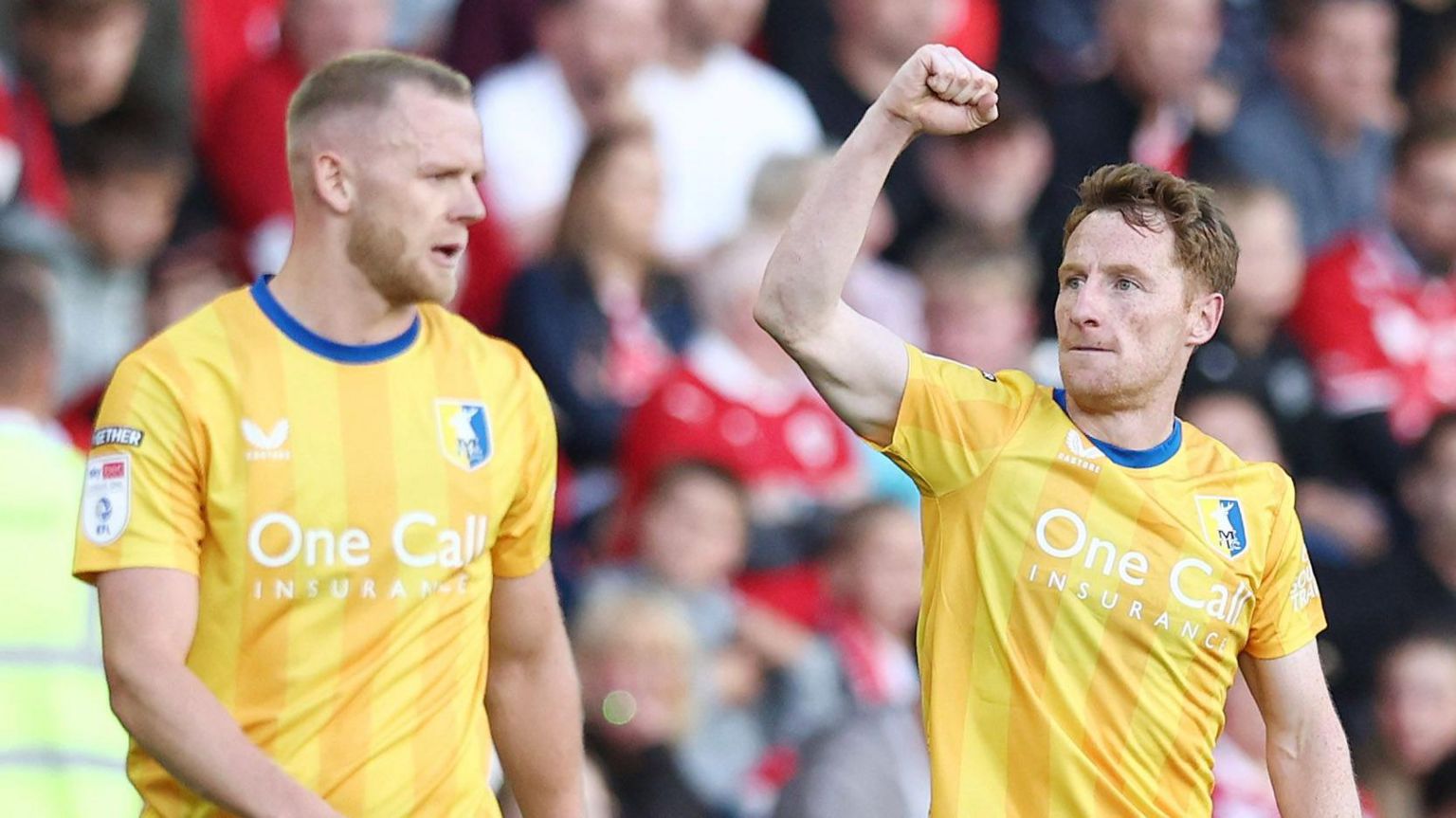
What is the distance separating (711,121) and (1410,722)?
3365 millimetres

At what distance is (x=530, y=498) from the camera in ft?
12.7

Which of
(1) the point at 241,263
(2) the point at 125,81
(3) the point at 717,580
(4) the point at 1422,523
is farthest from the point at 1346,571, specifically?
(2) the point at 125,81

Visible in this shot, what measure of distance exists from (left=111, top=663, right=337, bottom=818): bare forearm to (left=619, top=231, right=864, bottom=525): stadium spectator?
3771mm

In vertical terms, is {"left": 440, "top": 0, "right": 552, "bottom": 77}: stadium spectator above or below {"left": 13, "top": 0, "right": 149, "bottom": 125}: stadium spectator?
above

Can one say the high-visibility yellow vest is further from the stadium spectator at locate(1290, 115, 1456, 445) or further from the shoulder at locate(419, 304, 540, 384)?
the stadium spectator at locate(1290, 115, 1456, 445)

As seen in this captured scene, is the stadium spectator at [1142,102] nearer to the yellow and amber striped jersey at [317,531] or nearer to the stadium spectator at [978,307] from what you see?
the stadium spectator at [978,307]

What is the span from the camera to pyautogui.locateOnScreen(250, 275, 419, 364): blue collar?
12.0 feet

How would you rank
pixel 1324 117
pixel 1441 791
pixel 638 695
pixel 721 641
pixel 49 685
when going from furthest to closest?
pixel 1324 117
pixel 1441 791
pixel 721 641
pixel 638 695
pixel 49 685

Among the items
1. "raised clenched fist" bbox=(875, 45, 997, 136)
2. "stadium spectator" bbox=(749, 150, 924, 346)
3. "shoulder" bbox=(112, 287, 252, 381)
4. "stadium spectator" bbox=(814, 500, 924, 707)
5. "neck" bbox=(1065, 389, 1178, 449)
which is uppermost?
"raised clenched fist" bbox=(875, 45, 997, 136)

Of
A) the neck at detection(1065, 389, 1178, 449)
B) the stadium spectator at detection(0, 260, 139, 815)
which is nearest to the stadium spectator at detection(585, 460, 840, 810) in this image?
the stadium spectator at detection(0, 260, 139, 815)

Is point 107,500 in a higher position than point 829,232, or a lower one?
lower

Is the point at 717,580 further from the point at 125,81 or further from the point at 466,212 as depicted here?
the point at 466,212

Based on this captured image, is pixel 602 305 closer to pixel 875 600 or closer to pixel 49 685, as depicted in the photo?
pixel 875 600

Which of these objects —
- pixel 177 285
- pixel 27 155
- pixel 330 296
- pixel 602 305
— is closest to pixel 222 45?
pixel 27 155
